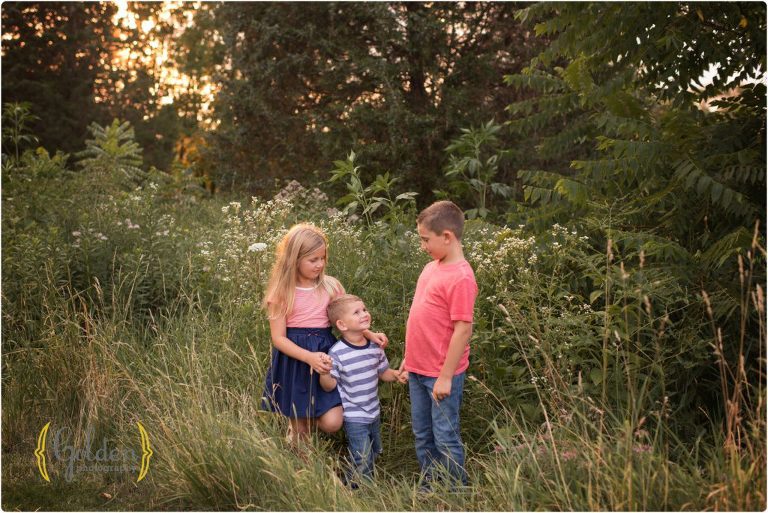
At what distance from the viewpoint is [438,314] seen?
4.24 meters

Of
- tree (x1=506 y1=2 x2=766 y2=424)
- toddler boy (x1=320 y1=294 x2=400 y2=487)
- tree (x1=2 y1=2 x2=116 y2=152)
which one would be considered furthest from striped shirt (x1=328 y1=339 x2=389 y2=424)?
tree (x1=2 y1=2 x2=116 y2=152)

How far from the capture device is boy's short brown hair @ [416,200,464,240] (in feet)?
14.0

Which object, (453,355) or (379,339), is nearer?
(453,355)

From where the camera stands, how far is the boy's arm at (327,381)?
4.54m

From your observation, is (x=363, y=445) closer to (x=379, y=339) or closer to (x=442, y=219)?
(x=379, y=339)

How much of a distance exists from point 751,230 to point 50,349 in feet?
16.7

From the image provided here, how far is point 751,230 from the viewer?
4934mm

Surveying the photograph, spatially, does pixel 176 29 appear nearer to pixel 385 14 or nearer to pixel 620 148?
pixel 385 14

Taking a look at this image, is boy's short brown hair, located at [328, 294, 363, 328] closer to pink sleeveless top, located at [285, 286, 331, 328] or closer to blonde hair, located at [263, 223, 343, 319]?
pink sleeveless top, located at [285, 286, 331, 328]

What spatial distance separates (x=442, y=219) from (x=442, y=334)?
0.63 meters

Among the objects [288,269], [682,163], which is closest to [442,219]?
[288,269]

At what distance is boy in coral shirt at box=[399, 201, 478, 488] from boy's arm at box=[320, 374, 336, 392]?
18.5 inches

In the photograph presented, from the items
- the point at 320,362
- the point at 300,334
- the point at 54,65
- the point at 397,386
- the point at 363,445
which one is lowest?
the point at 363,445

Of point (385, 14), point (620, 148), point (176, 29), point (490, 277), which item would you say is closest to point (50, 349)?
point (490, 277)
